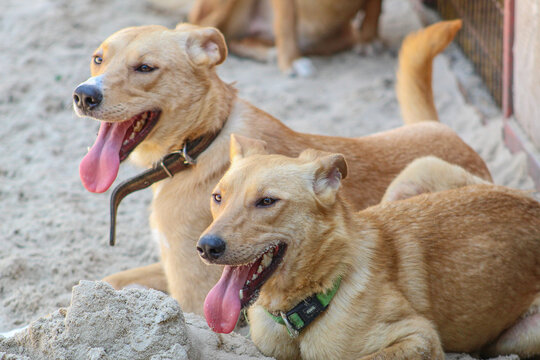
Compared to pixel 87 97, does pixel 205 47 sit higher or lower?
higher

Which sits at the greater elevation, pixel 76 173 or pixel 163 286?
pixel 163 286

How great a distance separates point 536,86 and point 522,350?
2.10 metres

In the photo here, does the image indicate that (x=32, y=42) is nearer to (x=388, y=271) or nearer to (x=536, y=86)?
(x=536, y=86)

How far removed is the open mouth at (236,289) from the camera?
2664mm

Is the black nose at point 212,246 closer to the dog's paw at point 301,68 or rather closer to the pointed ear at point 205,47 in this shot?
the pointed ear at point 205,47

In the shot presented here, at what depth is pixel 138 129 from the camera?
349cm

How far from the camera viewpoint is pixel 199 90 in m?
3.54

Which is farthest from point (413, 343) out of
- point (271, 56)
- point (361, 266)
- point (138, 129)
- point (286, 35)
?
point (271, 56)

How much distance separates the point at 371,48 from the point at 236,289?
5.11m

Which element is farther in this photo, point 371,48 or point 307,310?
point 371,48

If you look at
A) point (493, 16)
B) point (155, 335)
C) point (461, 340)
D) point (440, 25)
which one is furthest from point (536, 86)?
point (155, 335)

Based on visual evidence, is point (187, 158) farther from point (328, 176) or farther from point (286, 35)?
point (286, 35)

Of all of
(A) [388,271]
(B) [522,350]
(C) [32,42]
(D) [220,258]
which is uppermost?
(D) [220,258]

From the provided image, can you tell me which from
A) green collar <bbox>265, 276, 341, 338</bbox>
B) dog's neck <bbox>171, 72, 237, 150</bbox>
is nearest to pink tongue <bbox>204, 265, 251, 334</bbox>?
green collar <bbox>265, 276, 341, 338</bbox>
